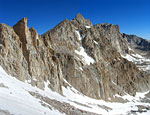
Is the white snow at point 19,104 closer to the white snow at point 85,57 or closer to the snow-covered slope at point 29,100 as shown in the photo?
the snow-covered slope at point 29,100

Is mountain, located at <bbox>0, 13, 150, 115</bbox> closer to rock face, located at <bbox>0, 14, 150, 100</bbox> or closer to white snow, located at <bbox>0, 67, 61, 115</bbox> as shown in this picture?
rock face, located at <bbox>0, 14, 150, 100</bbox>

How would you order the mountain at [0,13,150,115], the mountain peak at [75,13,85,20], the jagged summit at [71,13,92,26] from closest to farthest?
the mountain at [0,13,150,115]
the jagged summit at [71,13,92,26]
the mountain peak at [75,13,85,20]

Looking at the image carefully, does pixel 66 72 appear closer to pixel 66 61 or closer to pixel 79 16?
pixel 66 61

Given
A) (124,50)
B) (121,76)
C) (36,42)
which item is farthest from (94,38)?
(124,50)

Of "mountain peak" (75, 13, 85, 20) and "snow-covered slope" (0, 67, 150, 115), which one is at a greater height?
"mountain peak" (75, 13, 85, 20)

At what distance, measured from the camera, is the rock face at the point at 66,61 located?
1125 inches

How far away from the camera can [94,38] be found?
75.4 metres

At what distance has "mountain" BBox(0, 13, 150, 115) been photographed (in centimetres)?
2323

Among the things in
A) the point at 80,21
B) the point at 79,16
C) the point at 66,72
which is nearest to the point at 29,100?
the point at 66,72

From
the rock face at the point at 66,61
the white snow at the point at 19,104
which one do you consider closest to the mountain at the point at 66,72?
the rock face at the point at 66,61

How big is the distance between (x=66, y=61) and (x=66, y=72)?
369 cm

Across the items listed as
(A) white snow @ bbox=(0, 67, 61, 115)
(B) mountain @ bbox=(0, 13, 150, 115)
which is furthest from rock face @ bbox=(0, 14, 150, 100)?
(A) white snow @ bbox=(0, 67, 61, 115)

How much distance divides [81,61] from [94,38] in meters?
25.6

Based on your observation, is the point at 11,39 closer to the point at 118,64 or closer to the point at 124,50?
the point at 118,64
